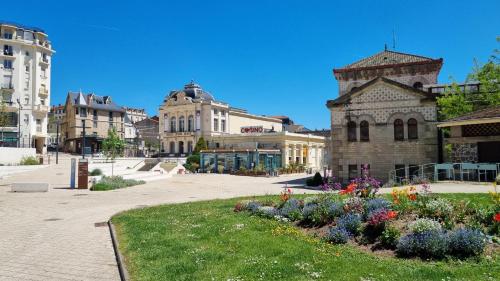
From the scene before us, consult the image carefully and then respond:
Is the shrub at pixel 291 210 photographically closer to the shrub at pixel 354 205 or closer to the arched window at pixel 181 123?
the shrub at pixel 354 205

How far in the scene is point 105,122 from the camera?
289 ft

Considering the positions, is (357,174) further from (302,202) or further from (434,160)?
(302,202)

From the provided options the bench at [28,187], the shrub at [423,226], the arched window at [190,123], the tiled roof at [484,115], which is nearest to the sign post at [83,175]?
the bench at [28,187]

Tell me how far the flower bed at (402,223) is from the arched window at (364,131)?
1864 cm

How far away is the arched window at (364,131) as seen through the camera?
29031 millimetres

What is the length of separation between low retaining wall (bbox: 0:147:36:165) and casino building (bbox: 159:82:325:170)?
21.7 metres

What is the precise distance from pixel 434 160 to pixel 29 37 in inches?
2547

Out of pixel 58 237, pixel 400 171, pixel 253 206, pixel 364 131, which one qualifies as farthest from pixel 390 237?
pixel 364 131

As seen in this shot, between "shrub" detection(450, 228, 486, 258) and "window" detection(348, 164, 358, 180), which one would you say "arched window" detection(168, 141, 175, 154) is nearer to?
"window" detection(348, 164, 358, 180)

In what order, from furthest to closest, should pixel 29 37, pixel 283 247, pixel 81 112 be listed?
pixel 81 112, pixel 29 37, pixel 283 247

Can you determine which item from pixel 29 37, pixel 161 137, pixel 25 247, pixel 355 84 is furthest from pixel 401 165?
pixel 29 37

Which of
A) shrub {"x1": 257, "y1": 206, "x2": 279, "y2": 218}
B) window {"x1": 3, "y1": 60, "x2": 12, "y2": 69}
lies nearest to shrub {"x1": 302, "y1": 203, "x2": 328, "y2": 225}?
shrub {"x1": 257, "y1": 206, "x2": 279, "y2": 218}

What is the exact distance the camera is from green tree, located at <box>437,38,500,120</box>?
26594mm

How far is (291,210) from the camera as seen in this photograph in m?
10.9
